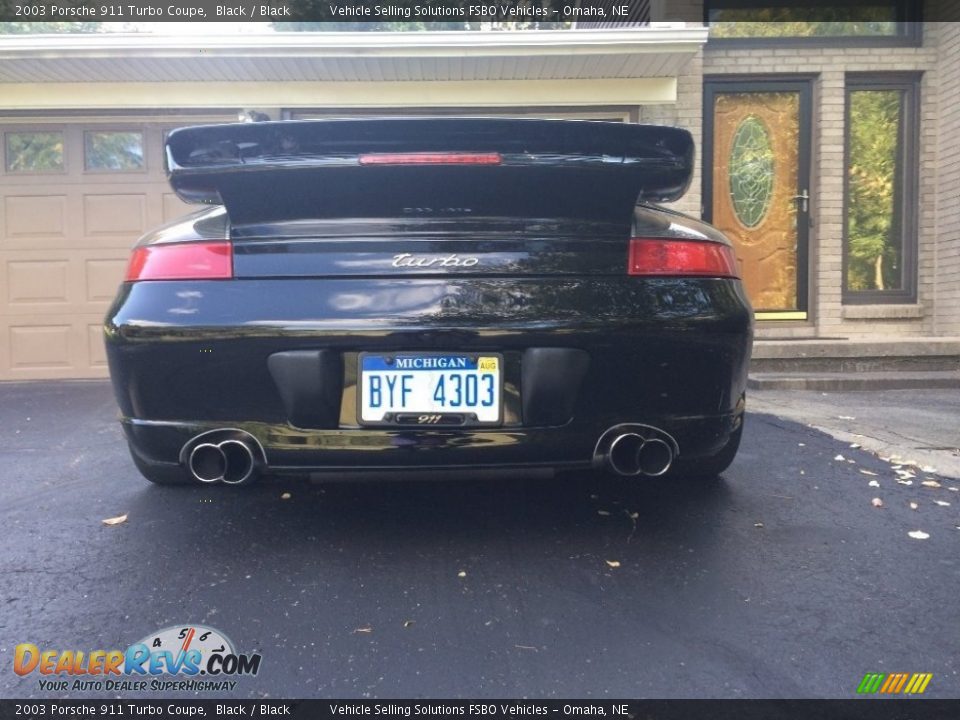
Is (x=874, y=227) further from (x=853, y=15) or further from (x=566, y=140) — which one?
(x=566, y=140)

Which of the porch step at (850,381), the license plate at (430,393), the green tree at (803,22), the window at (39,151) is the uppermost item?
the green tree at (803,22)

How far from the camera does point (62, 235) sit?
6723mm

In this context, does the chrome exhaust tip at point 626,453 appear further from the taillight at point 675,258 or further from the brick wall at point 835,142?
the brick wall at point 835,142

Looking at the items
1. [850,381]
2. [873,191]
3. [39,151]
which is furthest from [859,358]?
[39,151]

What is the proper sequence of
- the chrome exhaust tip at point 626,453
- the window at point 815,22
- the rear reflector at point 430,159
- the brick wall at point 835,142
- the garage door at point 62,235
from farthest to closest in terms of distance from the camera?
1. the window at point 815,22
2. the brick wall at point 835,142
3. the garage door at point 62,235
4. the chrome exhaust tip at point 626,453
5. the rear reflector at point 430,159

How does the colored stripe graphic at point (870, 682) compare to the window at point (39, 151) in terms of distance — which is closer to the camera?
the colored stripe graphic at point (870, 682)

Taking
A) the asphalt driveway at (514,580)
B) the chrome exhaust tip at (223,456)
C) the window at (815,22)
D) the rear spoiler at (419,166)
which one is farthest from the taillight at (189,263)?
the window at (815,22)

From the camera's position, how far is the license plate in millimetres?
2074

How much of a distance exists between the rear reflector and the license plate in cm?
56

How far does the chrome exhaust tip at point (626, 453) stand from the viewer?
7.02 ft

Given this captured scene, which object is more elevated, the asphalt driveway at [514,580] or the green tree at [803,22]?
the green tree at [803,22]

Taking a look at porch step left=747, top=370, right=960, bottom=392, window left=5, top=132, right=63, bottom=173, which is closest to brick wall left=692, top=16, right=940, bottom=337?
porch step left=747, top=370, right=960, bottom=392

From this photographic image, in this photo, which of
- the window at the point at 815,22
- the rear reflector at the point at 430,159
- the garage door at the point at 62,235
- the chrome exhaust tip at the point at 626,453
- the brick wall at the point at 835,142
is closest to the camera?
the rear reflector at the point at 430,159

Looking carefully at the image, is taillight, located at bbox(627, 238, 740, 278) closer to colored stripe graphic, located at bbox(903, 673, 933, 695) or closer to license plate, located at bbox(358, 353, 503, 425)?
license plate, located at bbox(358, 353, 503, 425)
